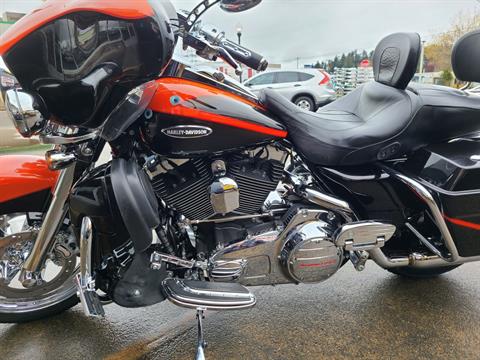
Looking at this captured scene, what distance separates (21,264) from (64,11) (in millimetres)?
1375

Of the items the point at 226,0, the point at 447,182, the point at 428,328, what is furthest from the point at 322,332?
the point at 226,0

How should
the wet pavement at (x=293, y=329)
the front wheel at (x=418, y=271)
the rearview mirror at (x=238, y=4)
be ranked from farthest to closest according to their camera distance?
the front wheel at (x=418, y=271) < the wet pavement at (x=293, y=329) < the rearview mirror at (x=238, y=4)

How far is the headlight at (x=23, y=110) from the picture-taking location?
1429 millimetres

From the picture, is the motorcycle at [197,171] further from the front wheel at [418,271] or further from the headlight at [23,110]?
the front wheel at [418,271]

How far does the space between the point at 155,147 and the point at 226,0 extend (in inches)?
26.8

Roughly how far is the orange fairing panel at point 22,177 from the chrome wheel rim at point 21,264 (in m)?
0.17

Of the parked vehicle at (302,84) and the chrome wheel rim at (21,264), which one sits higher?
the chrome wheel rim at (21,264)

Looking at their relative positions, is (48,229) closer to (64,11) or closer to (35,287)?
(35,287)

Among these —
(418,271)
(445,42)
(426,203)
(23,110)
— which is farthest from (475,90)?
(445,42)

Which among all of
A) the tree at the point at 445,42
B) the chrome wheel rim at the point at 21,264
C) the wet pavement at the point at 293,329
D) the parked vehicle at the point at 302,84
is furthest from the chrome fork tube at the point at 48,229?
the tree at the point at 445,42

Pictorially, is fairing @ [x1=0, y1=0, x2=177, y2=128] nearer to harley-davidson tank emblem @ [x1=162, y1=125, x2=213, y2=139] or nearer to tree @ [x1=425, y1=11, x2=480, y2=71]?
harley-davidson tank emblem @ [x1=162, y1=125, x2=213, y2=139]

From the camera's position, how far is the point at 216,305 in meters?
1.64

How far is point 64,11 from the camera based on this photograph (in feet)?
4.24

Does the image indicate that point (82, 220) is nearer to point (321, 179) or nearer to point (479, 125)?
point (321, 179)
